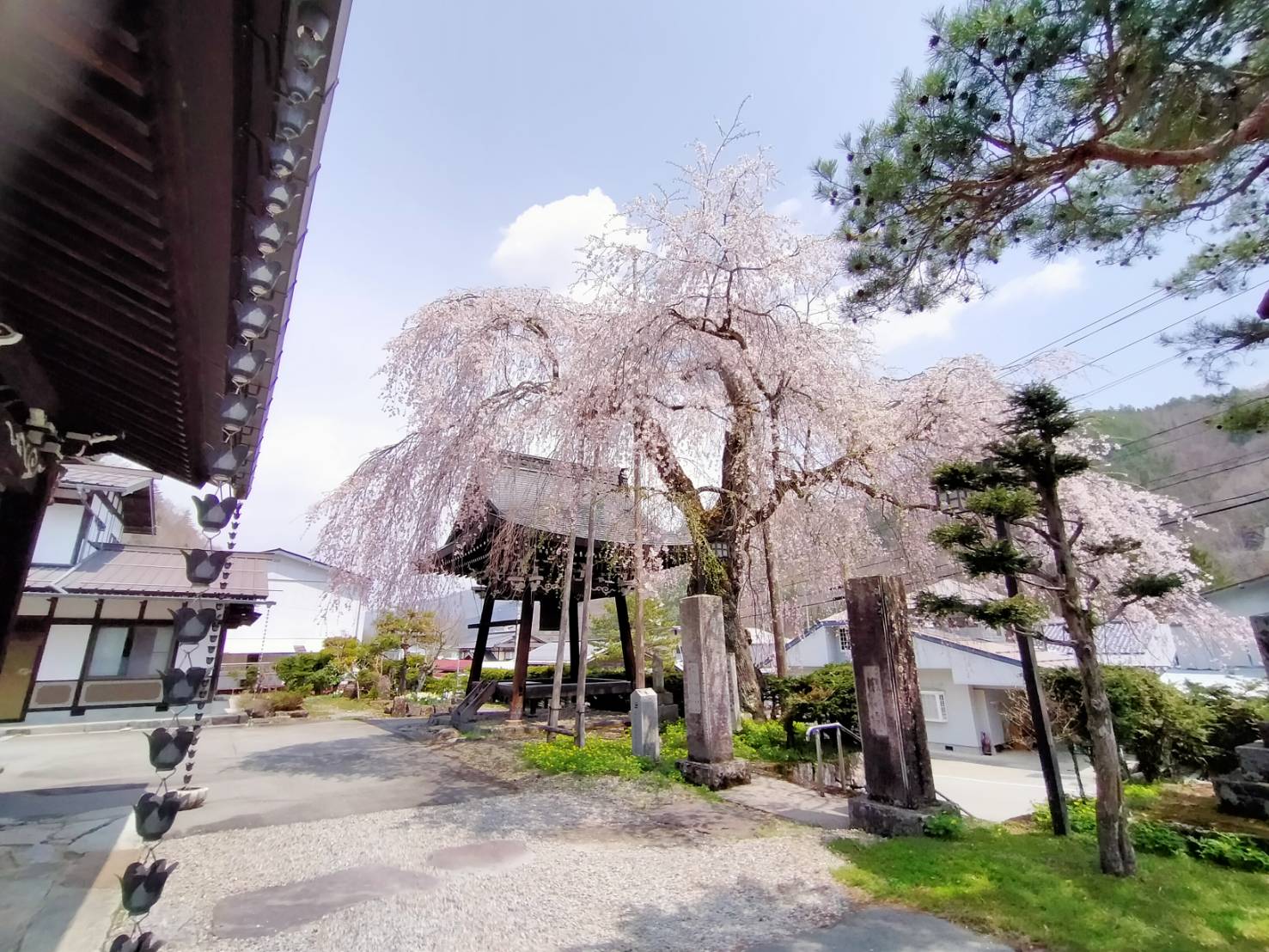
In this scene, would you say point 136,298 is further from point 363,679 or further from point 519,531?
point 363,679

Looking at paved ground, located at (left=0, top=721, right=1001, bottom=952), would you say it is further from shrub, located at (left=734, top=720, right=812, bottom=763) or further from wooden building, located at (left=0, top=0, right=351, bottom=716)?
wooden building, located at (left=0, top=0, right=351, bottom=716)

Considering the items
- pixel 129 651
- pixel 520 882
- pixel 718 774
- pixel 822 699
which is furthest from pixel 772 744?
pixel 129 651

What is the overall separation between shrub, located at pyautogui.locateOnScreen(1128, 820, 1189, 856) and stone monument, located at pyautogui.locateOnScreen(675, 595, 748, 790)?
12.8 ft

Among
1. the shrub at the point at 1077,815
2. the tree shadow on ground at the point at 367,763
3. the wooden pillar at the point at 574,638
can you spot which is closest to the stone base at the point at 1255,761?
the shrub at the point at 1077,815

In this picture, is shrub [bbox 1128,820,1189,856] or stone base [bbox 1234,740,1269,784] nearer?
shrub [bbox 1128,820,1189,856]

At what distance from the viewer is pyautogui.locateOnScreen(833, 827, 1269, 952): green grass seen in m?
3.32

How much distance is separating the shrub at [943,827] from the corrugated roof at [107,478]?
56.5 ft

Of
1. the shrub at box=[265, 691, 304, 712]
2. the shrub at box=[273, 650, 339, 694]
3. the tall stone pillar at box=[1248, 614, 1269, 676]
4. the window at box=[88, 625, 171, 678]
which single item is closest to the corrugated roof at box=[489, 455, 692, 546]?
the tall stone pillar at box=[1248, 614, 1269, 676]

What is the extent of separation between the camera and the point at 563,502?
1015 centimetres

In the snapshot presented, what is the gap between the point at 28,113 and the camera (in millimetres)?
1632

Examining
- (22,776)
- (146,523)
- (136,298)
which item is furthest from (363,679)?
(136,298)

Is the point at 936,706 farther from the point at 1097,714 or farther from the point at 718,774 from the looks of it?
the point at 1097,714

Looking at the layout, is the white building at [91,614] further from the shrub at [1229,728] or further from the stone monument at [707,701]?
the shrub at [1229,728]

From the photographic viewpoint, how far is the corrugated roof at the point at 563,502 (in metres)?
9.72
